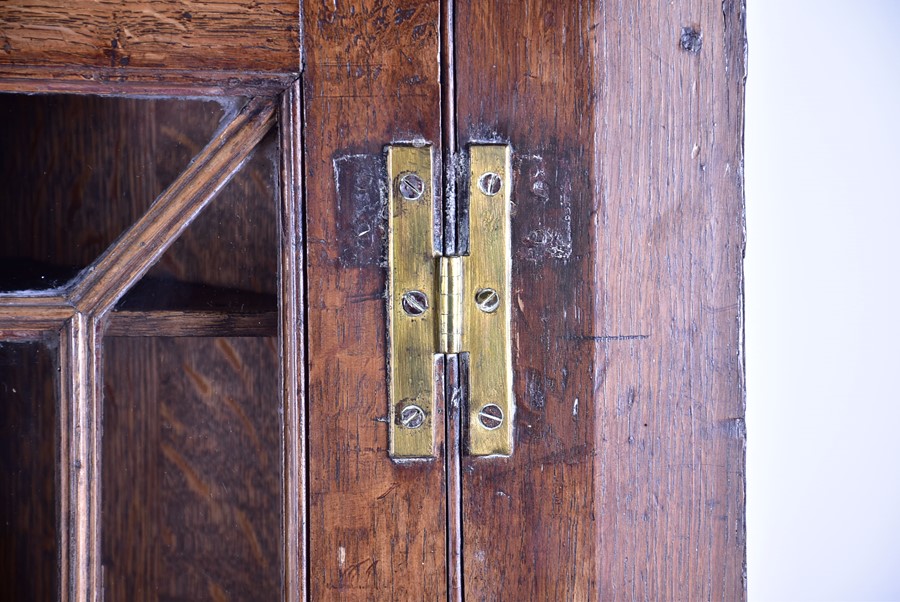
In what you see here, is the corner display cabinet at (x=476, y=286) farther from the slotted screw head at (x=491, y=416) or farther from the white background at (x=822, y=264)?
the white background at (x=822, y=264)

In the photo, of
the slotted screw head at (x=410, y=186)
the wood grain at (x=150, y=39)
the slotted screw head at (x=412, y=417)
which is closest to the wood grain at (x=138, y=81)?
the wood grain at (x=150, y=39)

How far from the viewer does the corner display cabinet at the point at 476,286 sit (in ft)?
1.52

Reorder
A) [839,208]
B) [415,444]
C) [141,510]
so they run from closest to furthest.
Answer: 1. [415,444]
2. [141,510]
3. [839,208]

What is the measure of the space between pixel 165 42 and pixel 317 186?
15 cm

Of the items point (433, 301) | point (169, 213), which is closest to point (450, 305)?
point (433, 301)

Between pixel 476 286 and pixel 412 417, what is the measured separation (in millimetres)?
100

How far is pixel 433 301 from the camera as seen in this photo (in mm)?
461

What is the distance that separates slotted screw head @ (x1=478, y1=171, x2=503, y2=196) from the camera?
46 centimetres

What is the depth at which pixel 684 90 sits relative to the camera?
48 centimetres

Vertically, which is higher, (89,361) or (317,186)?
(317,186)

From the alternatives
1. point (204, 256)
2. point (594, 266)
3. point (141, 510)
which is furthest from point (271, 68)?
point (141, 510)

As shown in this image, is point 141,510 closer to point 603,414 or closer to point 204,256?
point 204,256

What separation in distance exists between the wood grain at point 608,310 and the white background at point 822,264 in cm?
29

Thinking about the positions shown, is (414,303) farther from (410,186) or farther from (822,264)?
(822,264)
